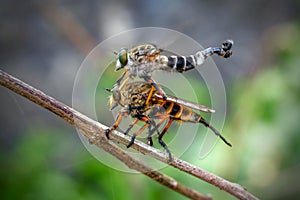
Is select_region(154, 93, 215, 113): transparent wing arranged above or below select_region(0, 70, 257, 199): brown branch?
above

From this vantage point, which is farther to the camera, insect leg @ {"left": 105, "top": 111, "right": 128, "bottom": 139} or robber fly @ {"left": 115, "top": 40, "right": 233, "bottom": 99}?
robber fly @ {"left": 115, "top": 40, "right": 233, "bottom": 99}

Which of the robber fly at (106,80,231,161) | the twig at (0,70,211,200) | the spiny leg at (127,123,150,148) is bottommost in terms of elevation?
the twig at (0,70,211,200)

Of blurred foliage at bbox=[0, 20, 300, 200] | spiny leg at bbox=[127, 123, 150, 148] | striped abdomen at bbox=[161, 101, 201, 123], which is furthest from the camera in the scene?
blurred foliage at bbox=[0, 20, 300, 200]

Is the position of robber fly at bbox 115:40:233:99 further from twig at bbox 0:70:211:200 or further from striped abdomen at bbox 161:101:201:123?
twig at bbox 0:70:211:200

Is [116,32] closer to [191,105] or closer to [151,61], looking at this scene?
[151,61]

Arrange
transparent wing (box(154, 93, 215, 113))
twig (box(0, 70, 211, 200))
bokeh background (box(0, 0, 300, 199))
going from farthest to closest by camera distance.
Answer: bokeh background (box(0, 0, 300, 199))
transparent wing (box(154, 93, 215, 113))
twig (box(0, 70, 211, 200))

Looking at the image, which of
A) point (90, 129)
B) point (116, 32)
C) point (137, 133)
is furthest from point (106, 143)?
point (116, 32)

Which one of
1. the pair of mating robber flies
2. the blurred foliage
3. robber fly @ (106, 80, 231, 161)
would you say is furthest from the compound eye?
the blurred foliage
